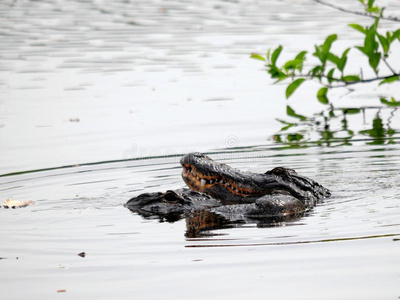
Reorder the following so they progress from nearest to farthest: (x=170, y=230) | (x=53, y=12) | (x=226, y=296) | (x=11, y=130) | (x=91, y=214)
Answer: (x=226, y=296)
(x=170, y=230)
(x=91, y=214)
(x=11, y=130)
(x=53, y=12)

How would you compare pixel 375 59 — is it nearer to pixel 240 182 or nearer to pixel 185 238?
pixel 240 182

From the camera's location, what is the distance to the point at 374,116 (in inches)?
556

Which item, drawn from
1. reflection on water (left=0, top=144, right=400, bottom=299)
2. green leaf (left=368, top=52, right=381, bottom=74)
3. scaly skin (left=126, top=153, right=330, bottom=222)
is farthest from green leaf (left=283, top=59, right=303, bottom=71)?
scaly skin (left=126, top=153, right=330, bottom=222)

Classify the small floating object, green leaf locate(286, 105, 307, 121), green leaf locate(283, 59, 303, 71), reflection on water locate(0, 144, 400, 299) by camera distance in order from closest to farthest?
reflection on water locate(0, 144, 400, 299)
the small floating object
green leaf locate(283, 59, 303, 71)
green leaf locate(286, 105, 307, 121)

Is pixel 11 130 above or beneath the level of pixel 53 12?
beneath

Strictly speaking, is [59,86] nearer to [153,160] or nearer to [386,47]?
[153,160]

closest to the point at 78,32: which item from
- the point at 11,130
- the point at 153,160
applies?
the point at 11,130

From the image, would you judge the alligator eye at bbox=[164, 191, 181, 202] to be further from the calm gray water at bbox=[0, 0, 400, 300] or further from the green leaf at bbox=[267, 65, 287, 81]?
the green leaf at bbox=[267, 65, 287, 81]

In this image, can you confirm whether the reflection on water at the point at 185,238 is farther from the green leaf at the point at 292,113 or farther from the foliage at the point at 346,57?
the green leaf at the point at 292,113

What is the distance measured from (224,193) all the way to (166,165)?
7.47 feet

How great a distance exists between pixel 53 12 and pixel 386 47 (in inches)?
837

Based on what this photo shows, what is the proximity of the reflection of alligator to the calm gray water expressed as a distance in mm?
309

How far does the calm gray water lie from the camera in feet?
21.2

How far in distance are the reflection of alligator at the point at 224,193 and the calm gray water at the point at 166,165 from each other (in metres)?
0.31
